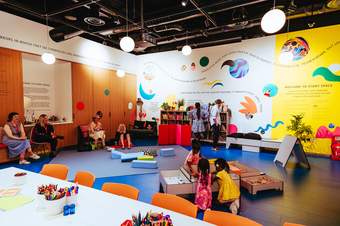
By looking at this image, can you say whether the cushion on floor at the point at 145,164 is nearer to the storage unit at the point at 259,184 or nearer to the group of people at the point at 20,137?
the storage unit at the point at 259,184

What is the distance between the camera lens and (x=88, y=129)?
6.95 metres

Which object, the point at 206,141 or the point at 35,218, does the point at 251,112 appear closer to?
the point at 206,141

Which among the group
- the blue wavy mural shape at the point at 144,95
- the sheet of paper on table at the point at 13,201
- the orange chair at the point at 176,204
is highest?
the blue wavy mural shape at the point at 144,95

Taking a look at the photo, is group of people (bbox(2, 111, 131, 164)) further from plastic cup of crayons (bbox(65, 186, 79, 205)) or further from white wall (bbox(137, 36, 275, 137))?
plastic cup of crayons (bbox(65, 186, 79, 205))

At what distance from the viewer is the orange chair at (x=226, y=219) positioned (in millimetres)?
1318

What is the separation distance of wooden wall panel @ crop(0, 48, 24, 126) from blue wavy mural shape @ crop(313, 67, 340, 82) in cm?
886

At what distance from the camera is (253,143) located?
677cm

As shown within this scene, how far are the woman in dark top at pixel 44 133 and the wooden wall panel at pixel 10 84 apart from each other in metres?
0.53

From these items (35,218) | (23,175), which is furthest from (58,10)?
(35,218)

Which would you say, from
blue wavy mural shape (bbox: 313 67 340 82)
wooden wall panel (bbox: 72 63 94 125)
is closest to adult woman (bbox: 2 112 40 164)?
wooden wall panel (bbox: 72 63 94 125)

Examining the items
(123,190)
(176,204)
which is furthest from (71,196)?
(176,204)

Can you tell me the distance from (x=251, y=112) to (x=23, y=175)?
6.96 m

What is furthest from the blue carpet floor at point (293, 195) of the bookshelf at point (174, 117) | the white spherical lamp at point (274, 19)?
the bookshelf at point (174, 117)

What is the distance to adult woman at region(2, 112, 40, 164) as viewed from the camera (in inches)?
199
